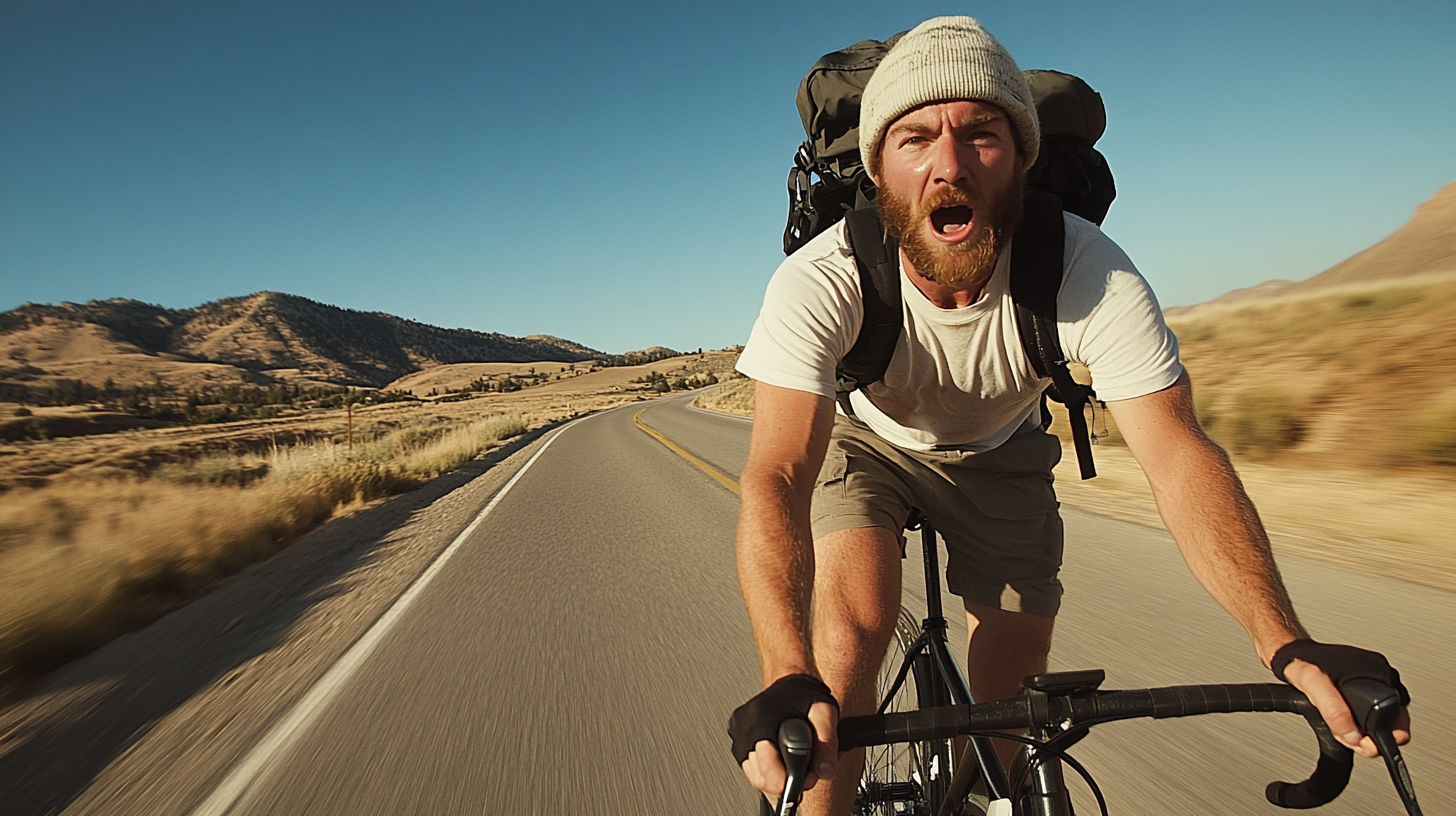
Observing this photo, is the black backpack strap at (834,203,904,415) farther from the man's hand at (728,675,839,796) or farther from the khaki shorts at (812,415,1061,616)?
the man's hand at (728,675,839,796)

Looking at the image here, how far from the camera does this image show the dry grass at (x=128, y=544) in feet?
17.6

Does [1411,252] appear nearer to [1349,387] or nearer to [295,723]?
[1349,387]

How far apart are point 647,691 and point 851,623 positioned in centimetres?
232

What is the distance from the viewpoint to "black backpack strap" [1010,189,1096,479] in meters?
1.99

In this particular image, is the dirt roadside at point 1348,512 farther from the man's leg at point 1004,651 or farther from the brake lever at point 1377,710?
the brake lever at point 1377,710

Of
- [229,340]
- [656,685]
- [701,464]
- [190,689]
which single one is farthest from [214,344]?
[656,685]

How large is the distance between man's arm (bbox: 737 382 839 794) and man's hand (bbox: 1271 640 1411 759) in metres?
0.76

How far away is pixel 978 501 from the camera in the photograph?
7.63 feet

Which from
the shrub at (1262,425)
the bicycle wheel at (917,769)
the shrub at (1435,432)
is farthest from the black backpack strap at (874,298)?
the shrub at (1262,425)

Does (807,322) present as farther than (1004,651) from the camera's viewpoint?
No

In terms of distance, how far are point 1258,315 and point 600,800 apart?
55.9 ft

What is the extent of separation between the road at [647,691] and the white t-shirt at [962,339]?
1530 millimetres

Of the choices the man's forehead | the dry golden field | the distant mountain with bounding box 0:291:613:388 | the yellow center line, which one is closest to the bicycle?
the man's forehead

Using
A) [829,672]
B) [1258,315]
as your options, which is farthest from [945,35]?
[1258,315]
